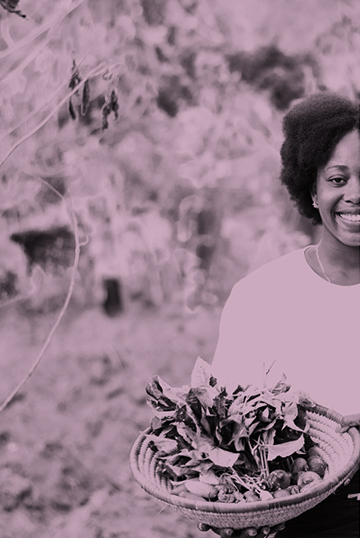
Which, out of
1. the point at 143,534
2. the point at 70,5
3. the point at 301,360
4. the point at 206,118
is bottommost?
the point at 143,534

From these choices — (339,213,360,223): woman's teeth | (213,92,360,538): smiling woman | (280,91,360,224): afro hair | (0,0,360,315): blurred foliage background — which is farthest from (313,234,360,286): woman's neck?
(0,0,360,315): blurred foliage background

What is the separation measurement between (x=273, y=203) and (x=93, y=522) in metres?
1.47

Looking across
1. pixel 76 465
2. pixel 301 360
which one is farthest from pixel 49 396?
pixel 301 360

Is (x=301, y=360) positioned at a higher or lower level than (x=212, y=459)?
higher

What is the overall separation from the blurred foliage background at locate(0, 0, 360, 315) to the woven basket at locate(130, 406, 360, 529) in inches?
40.6

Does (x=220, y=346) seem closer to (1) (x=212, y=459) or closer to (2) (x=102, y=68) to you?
(1) (x=212, y=459)

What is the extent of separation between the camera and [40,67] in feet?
7.84

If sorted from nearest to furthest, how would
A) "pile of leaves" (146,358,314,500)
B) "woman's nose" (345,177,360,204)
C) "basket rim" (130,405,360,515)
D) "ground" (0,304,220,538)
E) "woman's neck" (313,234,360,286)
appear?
1. "basket rim" (130,405,360,515)
2. "pile of leaves" (146,358,314,500)
3. "woman's nose" (345,177,360,204)
4. "woman's neck" (313,234,360,286)
5. "ground" (0,304,220,538)

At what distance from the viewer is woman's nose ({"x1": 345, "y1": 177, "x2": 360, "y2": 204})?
1880 millimetres

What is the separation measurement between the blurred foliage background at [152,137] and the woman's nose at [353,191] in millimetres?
832

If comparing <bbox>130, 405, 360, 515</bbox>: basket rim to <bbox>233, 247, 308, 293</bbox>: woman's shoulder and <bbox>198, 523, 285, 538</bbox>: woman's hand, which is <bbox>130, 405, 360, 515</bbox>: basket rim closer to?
<bbox>198, 523, 285, 538</bbox>: woman's hand

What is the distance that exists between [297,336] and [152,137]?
109 centimetres

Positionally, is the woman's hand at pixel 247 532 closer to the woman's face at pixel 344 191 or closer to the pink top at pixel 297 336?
the pink top at pixel 297 336

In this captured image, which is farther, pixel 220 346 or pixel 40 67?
pixel 40 67
